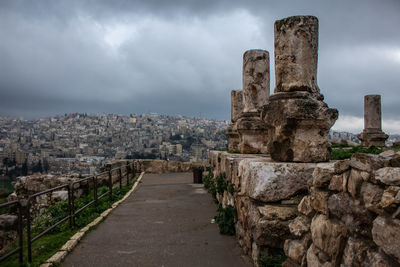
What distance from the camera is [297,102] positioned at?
3920 mm

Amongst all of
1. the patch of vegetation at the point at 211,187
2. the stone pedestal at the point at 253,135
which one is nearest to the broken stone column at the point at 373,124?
the patch of vegetation at the point at 211,187

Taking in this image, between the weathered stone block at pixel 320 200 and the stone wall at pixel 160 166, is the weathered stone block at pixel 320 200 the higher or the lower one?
the higher one

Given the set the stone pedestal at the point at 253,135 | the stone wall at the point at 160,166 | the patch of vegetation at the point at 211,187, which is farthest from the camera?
the stone wall at the point at 160,166

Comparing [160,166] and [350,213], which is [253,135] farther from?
[160,166]

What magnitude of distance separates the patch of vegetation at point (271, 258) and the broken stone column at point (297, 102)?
1175mm

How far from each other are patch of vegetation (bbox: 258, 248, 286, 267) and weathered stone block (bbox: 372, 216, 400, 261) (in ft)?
5.55

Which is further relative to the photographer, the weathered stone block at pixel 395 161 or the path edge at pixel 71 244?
the path edge at pixel 71 244

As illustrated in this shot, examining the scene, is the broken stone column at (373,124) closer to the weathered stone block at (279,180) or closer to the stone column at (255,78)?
the stone column at (255,78)

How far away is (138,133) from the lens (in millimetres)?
63906

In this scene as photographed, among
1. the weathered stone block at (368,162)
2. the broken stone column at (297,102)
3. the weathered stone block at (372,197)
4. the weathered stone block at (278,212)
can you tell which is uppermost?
the broken stone column at (297,102)

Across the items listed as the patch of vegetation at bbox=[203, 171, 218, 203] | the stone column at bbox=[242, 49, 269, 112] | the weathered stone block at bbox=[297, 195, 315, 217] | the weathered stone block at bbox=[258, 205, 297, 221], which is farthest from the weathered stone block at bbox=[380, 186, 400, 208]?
the patch of vegetation at bbox=[203, 171, 218, 203]

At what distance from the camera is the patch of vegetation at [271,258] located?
3.33 metres

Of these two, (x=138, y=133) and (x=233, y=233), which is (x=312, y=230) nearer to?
(x=233, y=233)

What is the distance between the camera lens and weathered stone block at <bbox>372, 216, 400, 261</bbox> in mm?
1620
